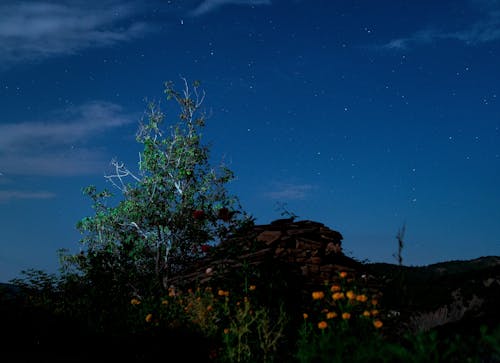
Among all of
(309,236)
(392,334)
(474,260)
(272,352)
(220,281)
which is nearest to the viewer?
(392,334)

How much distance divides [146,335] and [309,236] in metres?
3.74

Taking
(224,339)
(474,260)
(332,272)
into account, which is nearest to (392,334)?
(224,339)

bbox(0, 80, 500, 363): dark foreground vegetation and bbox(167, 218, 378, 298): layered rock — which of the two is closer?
bbox(0, 80, 500, 363): dark foreground vegetation

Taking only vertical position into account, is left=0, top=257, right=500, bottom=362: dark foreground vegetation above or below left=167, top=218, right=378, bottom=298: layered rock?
below

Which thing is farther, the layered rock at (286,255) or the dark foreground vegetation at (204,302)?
the layered rock at (286,255)

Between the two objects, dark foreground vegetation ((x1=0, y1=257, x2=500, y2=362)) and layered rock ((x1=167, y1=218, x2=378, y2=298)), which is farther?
layered rock ((x1=167, y1=218, x2=378, y2=298))

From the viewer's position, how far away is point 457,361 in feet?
15.5

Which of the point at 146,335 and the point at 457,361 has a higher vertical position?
the point at 146,335

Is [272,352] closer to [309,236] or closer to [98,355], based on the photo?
[98,355]

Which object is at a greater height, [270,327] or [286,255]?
[286,255]

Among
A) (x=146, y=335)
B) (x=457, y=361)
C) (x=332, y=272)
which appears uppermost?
(x=332, y=272)

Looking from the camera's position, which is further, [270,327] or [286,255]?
[286,255]

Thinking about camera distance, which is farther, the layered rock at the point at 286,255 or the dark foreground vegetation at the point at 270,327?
the layered rock at the point at 286,255

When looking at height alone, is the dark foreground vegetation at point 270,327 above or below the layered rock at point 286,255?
below
